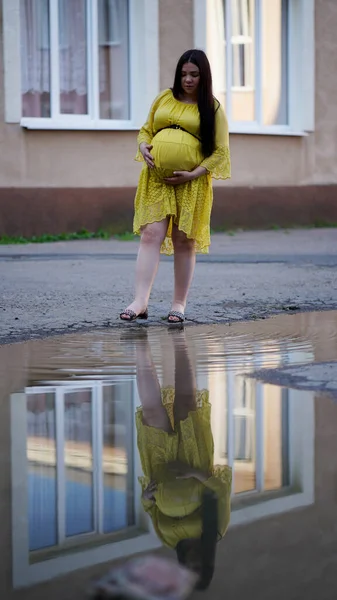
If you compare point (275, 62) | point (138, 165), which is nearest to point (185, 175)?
point (138, 165)

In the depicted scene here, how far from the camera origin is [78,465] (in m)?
3.40

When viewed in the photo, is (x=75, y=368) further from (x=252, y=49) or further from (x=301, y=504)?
(x=252, y=49)

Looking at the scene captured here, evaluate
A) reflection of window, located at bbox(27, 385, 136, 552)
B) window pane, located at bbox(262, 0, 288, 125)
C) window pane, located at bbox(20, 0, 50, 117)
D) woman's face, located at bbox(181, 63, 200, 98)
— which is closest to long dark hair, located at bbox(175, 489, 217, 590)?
reflection of window, located at bbox(27, 385, 136, 552)

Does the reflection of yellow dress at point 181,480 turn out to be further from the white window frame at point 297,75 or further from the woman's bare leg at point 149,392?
the white window frame at point 297,75

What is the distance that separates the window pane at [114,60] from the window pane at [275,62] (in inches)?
78.3

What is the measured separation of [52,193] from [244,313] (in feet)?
23.2

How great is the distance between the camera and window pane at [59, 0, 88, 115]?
14.1m

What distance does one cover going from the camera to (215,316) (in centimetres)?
703

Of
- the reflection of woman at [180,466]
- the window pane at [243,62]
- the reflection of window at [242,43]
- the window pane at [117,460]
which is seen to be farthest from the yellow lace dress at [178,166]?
the reflection of window at [242,43]

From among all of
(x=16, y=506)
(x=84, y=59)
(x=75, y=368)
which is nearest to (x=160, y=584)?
(x=16, y=506)

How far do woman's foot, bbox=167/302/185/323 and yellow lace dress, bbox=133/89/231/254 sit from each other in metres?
0.41

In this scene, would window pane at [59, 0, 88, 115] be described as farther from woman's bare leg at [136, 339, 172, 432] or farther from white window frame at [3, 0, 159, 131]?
woman's bare leg at [136, 339, 172, 432]

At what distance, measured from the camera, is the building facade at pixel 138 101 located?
1371cm

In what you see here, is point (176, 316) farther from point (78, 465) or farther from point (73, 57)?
point (73, 57)
